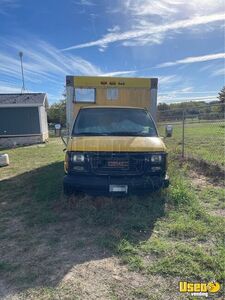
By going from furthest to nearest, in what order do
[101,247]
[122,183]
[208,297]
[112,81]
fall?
[112,81] < [122,183] < [101,247] < [208,297]

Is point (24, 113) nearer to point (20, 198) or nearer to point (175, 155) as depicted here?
point (175, 155)

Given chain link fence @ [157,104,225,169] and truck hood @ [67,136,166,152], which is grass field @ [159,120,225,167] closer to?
chain link fence @ [157,104,225,169]

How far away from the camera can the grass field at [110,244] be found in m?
3.24

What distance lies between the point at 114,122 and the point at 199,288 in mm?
3917

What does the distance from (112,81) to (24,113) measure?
43.1 feet

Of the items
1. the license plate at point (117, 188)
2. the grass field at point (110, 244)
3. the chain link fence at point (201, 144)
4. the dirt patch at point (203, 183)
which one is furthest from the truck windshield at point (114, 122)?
the chain link fence at point (201, 144)

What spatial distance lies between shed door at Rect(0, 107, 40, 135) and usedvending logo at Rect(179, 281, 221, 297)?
1850 centimetres

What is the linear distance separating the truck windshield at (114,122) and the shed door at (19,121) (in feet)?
48.3

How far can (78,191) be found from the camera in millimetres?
5359

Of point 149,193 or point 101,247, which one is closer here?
point 101,247

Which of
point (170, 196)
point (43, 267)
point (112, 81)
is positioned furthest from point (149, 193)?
point (112, 81)

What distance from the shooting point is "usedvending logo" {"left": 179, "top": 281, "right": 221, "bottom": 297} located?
10.1 feet

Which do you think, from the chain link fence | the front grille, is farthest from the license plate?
the chain link fence

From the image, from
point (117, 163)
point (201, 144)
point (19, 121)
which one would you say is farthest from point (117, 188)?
point (19, 121)
